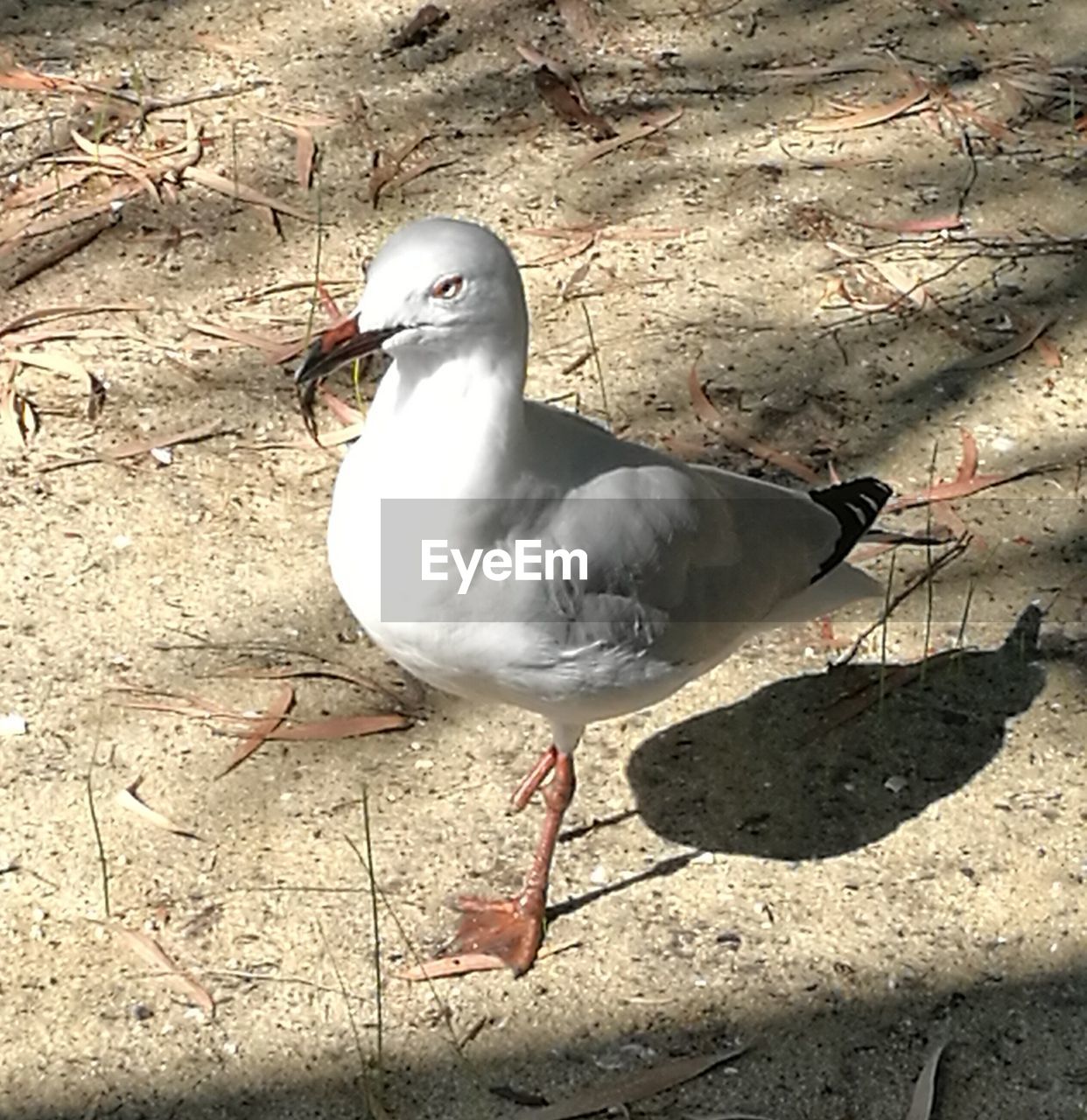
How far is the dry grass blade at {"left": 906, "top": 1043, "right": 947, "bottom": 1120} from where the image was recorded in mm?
3705

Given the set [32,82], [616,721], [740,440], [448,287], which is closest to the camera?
[448,287]

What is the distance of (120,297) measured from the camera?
5.52 meters

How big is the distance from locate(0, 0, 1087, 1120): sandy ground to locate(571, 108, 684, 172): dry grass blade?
0.04m

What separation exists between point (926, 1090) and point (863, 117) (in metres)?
3.42

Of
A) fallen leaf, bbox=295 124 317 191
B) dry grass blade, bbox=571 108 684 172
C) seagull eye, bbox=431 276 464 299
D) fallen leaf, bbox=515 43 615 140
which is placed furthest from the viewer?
fallen leaf, bbox=515 43 615 140

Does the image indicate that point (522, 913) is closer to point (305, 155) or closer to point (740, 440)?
point (740, 440)

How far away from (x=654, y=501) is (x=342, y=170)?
2479 millimetres

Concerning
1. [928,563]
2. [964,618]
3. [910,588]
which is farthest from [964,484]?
[964,618]

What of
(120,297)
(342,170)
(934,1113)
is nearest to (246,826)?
(934,1113)

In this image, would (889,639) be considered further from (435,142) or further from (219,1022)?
(435,142)

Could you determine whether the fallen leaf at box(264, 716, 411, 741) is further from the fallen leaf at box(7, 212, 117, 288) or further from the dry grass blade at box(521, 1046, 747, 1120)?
the fallen leaf at box(7, 212, 117, 288)

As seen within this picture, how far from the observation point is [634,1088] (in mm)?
3721

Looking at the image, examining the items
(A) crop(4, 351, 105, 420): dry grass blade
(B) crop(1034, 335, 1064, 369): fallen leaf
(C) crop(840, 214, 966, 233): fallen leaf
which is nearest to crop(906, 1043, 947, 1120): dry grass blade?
(B) crop(1034, 335, 1064, 369): fallen leaf

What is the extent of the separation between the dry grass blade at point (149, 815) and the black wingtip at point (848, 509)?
137cm
